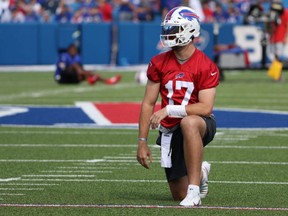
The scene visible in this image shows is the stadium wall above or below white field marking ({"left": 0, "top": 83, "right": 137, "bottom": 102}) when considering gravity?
below

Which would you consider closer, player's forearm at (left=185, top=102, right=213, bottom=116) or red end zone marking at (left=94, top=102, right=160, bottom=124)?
player's forearm at (left=185, top=102, right=213, bottom=116)

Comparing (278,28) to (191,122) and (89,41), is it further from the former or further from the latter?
(191,122)

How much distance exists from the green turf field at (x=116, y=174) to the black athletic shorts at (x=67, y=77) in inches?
314

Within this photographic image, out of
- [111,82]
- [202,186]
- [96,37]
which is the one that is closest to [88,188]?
[202,186]

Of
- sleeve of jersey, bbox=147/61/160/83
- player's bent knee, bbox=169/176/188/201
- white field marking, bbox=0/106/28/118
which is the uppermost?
sleeve of jersey, bbox=147/61/160/83

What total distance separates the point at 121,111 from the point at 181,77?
8.45 meters

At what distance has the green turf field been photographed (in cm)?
785

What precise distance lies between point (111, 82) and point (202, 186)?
15.6 m

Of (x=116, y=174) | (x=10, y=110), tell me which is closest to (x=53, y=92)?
(x=10, y=110)

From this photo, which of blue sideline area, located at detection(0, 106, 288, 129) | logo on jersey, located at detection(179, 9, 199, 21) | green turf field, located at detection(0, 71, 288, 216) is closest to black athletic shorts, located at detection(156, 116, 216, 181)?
green turf field, located at detection(0, 71, 288, 216)

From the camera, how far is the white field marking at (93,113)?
1519cm

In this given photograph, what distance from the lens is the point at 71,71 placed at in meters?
23.9

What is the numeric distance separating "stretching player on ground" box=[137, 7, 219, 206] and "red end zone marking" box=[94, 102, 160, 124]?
22.0 ft

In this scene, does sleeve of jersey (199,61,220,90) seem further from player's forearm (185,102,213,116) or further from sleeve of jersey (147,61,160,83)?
sleeve of jersey (147,61,160,83)
